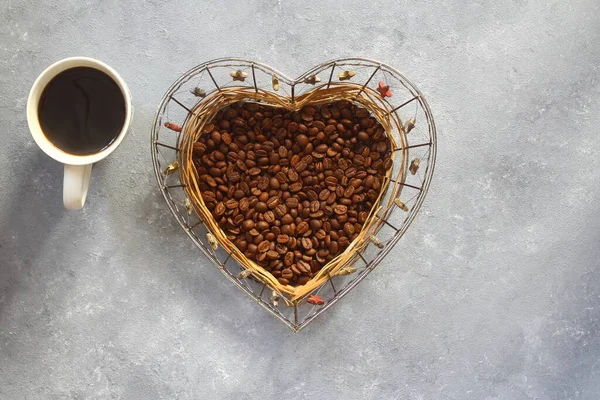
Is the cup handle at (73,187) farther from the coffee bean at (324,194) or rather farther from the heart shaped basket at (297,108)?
the coffee bean at (324,194)

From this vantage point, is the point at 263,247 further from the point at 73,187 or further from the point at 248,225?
the point at 73,187

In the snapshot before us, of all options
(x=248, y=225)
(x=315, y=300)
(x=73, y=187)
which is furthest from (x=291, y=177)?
(x=73, y=187)

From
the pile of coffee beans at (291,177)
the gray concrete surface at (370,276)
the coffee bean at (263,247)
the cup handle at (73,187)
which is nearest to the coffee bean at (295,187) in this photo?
the pile of coffee beans at (291,177)

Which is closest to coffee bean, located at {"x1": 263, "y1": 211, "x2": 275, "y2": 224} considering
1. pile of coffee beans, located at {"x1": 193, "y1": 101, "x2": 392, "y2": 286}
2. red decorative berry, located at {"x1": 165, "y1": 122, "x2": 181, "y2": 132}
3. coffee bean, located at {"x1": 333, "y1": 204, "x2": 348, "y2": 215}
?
pile of coffee beans, located at {"x1": 193, "y1": 101, "x2": 392, "y2": 286}

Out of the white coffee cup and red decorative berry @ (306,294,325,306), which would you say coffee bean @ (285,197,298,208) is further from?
the white coffee cup

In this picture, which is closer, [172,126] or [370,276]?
[172,126]

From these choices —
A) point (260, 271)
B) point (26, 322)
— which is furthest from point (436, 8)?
point (26, 322)

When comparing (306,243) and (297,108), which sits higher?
(297,108)
